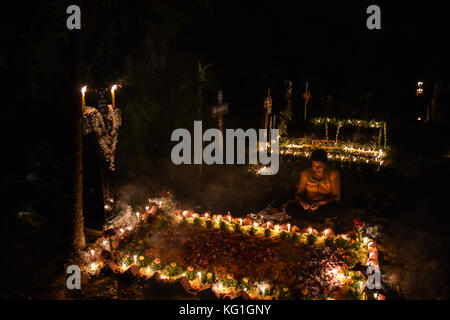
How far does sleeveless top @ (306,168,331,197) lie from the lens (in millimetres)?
7934

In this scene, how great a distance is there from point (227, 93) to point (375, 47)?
1633 centimetres

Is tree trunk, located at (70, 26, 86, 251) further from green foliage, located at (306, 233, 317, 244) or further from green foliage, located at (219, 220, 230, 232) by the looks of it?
green foliage, located at (306, 233, 317, 244)

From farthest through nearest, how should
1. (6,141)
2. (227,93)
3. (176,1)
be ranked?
(227,93)
(176,1)
(6,141)

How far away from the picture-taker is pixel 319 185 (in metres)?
8.04

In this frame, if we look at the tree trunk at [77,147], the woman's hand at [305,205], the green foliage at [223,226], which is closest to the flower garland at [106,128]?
the tree trunk at [77,147]

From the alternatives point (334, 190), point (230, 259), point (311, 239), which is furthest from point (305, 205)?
point (230, 259)

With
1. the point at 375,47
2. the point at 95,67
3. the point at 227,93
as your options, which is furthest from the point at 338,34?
the point at 95,67

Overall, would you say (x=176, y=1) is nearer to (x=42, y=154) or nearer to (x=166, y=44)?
(x=166, y=44)

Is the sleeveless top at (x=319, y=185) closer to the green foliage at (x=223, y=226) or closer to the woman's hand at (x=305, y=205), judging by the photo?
the woman's hand at (x=305, y=205)

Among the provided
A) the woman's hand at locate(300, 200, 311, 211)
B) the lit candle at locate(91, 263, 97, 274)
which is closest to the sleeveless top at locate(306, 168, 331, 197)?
the woman's hand at locate(300, 200, 311, 211)

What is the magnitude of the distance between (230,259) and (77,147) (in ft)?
12.6

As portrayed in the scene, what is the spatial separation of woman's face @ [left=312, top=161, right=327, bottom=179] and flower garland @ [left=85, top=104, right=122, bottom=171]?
492cm

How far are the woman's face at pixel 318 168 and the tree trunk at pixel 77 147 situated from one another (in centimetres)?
512
